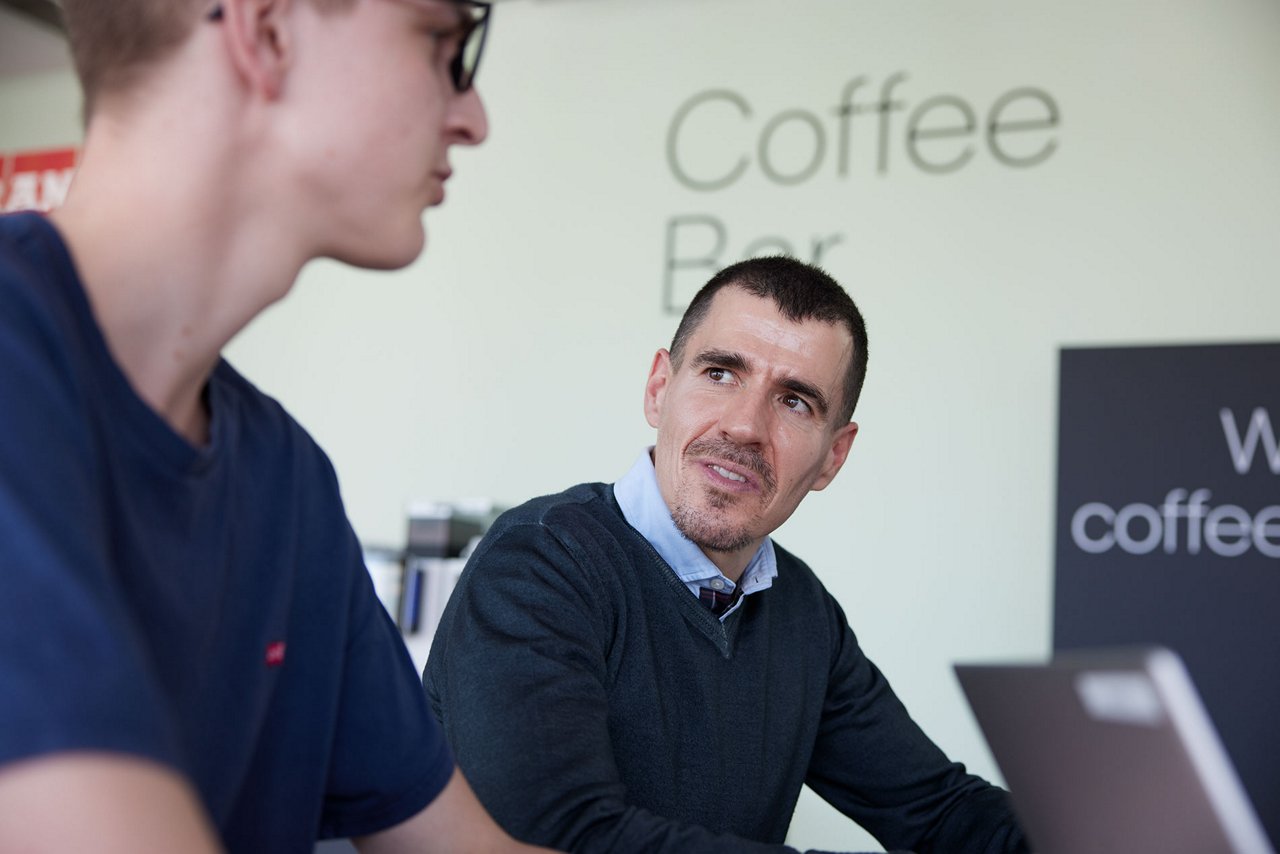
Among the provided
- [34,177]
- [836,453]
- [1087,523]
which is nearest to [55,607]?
[836,453]

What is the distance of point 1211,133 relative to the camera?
4.00m

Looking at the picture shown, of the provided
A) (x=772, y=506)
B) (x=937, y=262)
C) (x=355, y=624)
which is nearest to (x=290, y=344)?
(x=937, y=262)

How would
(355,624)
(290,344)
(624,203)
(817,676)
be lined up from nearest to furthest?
(355,624) < (817,676) < (624,203) < (290,344)

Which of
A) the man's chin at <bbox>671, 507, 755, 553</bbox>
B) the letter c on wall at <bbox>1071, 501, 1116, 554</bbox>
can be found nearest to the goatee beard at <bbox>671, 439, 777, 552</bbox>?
the man's chin at <bbox>671, 507, 755, 553</bbox>

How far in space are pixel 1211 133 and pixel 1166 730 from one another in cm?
353

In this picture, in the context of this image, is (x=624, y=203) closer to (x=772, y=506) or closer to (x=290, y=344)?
(x=290, y=344)

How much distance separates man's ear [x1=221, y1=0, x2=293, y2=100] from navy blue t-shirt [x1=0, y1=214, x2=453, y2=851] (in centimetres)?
15

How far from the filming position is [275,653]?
37.6 inches

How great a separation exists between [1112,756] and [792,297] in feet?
3.76

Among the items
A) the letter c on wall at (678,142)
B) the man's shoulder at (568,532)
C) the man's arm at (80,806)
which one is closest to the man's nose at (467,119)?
the man's arm at (80,806)

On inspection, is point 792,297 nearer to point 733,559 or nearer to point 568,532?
point 733,559

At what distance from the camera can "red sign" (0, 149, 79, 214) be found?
5.53 meters

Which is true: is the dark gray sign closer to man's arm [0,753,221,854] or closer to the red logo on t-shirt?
the red logo on t-shirt

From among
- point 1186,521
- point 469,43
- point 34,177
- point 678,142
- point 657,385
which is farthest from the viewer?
point 34,177
